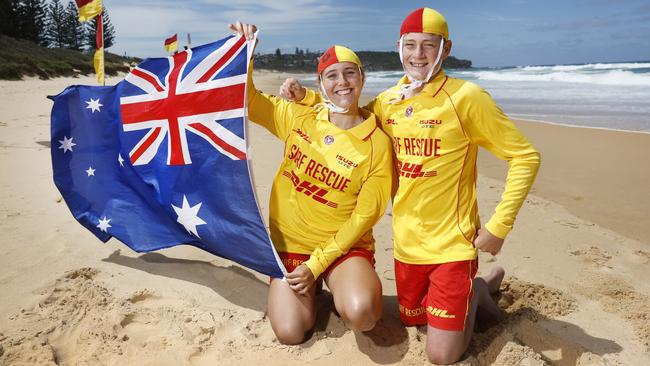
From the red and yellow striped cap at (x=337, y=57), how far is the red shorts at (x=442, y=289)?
50.9 inches

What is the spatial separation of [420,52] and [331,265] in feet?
4.63

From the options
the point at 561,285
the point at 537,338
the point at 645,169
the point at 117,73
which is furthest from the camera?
the point at 117,73

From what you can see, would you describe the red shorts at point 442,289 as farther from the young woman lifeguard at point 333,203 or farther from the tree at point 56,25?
the tree at point 56,25

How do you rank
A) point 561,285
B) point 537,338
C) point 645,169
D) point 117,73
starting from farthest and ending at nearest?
point 117,73 < point 645,169 < point 561,285 < point 537,338

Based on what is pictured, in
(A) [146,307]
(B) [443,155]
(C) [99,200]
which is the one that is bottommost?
(A) [146,307]

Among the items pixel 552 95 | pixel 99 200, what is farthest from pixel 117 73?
pixel 99 200

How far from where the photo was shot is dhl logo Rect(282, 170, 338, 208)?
2929 millimetres

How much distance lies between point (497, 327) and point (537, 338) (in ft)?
0.77

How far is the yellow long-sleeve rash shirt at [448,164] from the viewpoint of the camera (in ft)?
8.34

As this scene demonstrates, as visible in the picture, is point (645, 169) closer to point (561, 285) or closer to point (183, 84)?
point (561, 285)

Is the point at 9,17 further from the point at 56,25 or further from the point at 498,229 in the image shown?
the point at 498,229

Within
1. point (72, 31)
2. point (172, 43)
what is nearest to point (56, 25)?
point (72, 31)

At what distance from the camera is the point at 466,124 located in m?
2.61

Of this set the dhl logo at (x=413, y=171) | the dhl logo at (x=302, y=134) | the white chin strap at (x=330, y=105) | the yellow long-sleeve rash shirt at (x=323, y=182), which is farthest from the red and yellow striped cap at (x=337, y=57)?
the dhl logo at (x=413, y=171)
